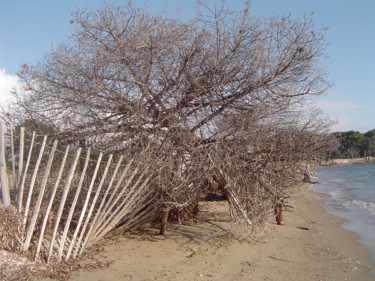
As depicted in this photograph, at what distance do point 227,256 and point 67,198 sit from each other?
3.03 m

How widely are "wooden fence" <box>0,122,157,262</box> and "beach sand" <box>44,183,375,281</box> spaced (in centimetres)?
53

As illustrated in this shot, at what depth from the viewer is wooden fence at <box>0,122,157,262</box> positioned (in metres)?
5.82

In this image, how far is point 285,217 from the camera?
12.1 meters

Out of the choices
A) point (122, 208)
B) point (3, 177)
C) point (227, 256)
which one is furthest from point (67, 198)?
point (227, 256)

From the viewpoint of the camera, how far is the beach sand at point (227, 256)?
234 inches

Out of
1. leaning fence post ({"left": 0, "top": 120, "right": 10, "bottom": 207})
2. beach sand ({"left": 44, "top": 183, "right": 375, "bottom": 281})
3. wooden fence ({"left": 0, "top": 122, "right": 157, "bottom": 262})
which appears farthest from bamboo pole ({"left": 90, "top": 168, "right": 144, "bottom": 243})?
leaning fence post ({"left": 0, "top": 120, "right": 10, "bottom": 207})

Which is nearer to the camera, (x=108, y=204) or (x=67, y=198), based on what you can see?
(x=108, y=204)

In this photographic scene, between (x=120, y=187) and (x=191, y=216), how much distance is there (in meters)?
2.59

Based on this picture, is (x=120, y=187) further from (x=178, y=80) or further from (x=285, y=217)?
(x=285, y=217)

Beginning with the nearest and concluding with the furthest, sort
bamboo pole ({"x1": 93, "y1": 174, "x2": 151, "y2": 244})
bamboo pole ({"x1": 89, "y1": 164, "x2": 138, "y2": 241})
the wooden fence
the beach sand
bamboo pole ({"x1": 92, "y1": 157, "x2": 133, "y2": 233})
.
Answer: the wooden fence → the beach sand → bamboo pole ({"x1": 92, "y1": 157, "x2": 133, "y2": 233}) → bamboo pole ({"x1": 89, "y1": 164, "x2": 138, "y2": 241}) → bamboo pole ({"x1": 93, "y1": 174, "x2": 151, "y2": 244})

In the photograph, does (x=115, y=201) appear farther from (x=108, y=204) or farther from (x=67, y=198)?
(x=67, y=198)

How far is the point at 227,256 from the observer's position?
6918mm

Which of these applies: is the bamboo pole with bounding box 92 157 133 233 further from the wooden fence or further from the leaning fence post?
the leaning fence post

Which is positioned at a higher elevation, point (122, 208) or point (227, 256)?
point (122, 208)
